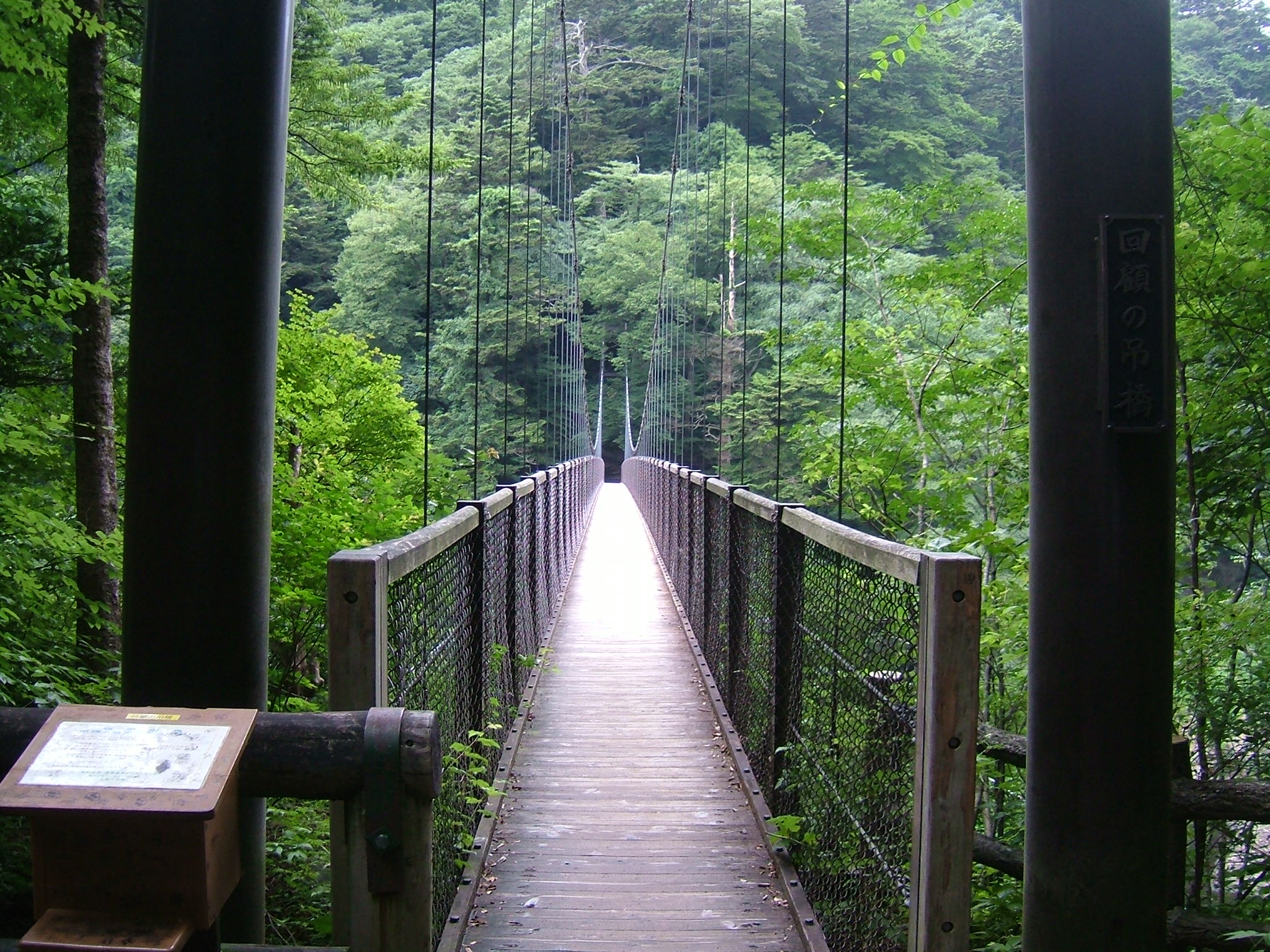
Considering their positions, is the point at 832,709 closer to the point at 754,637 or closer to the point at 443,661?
the point at 443,661

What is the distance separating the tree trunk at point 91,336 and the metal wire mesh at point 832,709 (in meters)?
3.55

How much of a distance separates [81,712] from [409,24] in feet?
104

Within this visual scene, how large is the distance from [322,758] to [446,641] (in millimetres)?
1483

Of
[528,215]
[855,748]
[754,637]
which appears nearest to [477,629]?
[754,637]

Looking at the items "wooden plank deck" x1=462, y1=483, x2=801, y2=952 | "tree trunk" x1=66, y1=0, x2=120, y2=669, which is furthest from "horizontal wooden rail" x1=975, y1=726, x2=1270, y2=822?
"tree trunk" x1=66, y1=0, x2=120, y2=669

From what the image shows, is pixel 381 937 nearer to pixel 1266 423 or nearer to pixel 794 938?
pixel 794 938

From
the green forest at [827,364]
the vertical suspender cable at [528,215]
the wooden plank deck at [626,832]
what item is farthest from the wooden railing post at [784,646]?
the vertical suspender cable at [528,215]

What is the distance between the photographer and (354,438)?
12078 millimetres

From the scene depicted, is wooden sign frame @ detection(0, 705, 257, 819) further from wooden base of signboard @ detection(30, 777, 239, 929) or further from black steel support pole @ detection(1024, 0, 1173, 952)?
black steel support pole @ detection(1024, 0, 1173, 952)

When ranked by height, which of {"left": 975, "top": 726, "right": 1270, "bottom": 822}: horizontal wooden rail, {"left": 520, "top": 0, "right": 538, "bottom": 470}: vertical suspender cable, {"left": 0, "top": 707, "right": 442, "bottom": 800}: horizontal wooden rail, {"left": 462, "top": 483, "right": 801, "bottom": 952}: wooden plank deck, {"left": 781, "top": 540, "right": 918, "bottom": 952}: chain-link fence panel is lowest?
{"left": 462, "top": 483, "right": 801, "bottom": 952}: wooden plank deck

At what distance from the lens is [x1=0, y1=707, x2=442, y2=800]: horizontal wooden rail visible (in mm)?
1225

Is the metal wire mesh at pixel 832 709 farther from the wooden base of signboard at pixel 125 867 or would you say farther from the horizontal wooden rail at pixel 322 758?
the wooden base of signboard at pixel 125 867

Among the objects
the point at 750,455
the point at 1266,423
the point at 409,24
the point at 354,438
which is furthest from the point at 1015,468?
the point at 409,24

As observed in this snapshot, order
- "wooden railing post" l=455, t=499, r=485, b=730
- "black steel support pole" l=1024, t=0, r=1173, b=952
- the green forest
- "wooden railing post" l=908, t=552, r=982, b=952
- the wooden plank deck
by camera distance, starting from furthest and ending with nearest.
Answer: the green forest → "wooden railing post" l=455, t=499, r=485, b=730 → the wooden plank deck → "wooden railing post" l=908, t=552, r=982, b=952 → "black steel support pole" l=1024, t=0, r=1173, b=952
